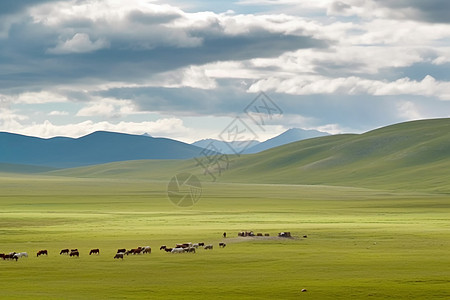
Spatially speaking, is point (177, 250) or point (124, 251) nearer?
point (124, 251)

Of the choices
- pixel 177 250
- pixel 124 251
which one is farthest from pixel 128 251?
pixel 177 250

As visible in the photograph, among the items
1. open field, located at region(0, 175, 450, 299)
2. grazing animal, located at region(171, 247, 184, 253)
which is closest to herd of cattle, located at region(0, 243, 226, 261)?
grazing animal, located at region(171, 247, 184, 253)

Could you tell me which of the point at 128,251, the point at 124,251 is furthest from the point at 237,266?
the point at 124,251

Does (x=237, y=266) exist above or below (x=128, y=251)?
below

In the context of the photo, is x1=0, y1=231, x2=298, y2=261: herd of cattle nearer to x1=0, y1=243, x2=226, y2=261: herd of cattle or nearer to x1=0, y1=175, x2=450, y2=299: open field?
x1=0, y1=243, x2=226, y2=261: herd of cattle

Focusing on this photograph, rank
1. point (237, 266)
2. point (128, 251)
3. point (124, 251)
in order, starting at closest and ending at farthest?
1. point (237, 266)
2. point (128, 251)
3. point (124, 251)

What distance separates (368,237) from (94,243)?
24867 mm

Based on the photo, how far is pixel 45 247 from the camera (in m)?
58.7

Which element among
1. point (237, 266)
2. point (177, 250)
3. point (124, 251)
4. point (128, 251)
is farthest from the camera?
point (177, 250)

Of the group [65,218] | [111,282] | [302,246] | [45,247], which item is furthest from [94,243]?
[65,218]

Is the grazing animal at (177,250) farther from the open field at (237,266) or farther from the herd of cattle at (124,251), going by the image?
the open field at (237,266)

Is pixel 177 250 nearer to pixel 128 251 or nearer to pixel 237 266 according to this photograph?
pixel 128 251

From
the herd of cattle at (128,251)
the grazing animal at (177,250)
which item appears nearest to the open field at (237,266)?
the herd of cattle at (128,251)

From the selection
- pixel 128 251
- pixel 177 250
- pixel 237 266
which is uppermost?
pixel 128 251
